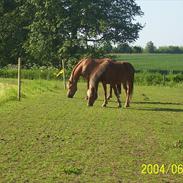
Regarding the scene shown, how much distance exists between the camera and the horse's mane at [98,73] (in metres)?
16.7

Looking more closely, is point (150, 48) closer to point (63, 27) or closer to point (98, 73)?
point (63, 27)

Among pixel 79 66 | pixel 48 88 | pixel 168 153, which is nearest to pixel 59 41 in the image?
pixel 48 88

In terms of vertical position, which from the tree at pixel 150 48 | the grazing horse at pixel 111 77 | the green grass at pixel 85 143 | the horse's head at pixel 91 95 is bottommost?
the green grass at pixel 85 143

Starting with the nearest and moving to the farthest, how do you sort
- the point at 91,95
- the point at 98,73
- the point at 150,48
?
the point at 98,73 → the point at 91,95 → the point at 150,48

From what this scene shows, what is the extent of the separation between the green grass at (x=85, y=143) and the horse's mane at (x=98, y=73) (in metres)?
0.98

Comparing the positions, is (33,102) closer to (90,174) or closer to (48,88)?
(48,88)

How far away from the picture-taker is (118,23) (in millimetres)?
42438

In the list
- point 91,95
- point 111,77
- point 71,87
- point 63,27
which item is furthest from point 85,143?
point 63,27

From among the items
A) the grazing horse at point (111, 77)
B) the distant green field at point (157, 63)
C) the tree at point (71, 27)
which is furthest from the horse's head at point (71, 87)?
the distant green field at point (157, 63)

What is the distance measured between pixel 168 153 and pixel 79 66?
31.7 ft
